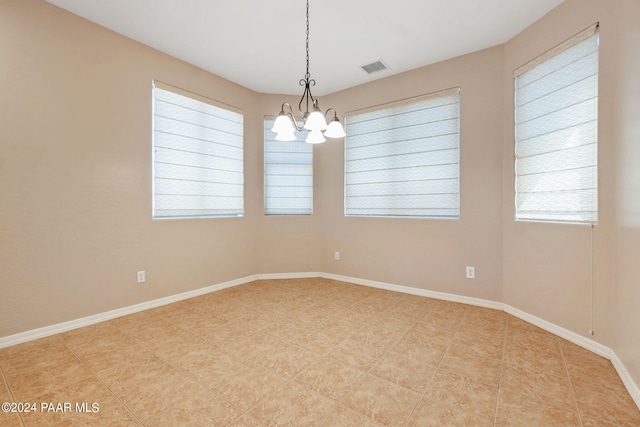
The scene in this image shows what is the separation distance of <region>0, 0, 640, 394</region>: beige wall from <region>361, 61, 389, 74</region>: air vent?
0.30 meters

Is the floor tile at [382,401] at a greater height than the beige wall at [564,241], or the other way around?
the beige wall at [564,241]

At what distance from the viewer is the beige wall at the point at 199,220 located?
2107mm

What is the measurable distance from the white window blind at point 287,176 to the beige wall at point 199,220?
2.54 ft

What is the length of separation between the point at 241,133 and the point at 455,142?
2927 mm

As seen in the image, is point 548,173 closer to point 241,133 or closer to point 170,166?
point 241,133

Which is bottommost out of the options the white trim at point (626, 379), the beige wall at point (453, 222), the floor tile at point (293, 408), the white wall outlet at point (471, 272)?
the floor tile at point (293, 408)

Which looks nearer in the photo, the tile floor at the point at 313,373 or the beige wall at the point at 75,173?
the tile floor at the point at 313,373

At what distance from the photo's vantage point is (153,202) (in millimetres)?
3207

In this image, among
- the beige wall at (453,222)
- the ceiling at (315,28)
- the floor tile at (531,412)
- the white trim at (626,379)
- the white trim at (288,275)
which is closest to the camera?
the floor tile at (531,412)

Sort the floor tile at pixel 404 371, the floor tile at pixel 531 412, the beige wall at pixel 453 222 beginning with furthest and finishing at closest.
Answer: the beige wall at pixel 453 222 < the floor tile at pixel 404 371 < the floor tile at pixel 531 412

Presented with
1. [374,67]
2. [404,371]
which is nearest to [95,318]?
[404,371]

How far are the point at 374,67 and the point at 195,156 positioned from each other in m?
2.57

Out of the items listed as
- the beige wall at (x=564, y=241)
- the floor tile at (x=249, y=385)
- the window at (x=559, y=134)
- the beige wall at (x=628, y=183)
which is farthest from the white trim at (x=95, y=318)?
the beige wall at (x=628, y=183)

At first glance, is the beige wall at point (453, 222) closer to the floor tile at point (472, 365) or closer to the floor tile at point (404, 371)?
the floor tile at point (472, 365)
